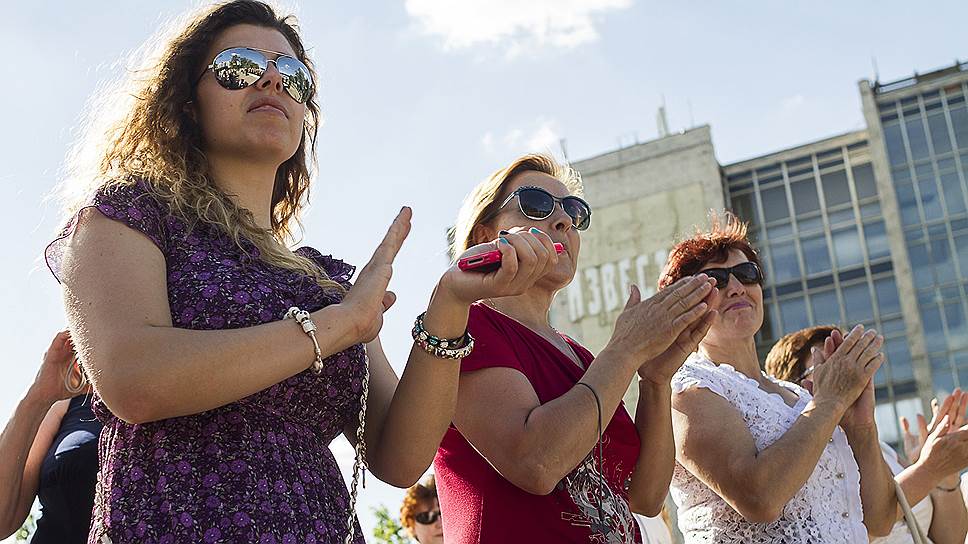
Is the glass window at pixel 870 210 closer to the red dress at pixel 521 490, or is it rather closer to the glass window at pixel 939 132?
the glass window at pixel 939 132

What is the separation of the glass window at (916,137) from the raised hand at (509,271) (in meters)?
41.4

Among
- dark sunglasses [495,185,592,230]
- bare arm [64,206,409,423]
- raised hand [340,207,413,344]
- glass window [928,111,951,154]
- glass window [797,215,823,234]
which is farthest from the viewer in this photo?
glass window [797,215,823,234]

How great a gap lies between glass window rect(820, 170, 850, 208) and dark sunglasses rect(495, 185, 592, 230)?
135 feet

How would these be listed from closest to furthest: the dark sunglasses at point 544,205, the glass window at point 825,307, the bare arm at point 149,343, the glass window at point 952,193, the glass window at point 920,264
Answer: the bare arm at point 149,343 → the dark sunglasses at point 544,205 → the glass window at point 952,193 → the glass window at point 920,264 → the glass window at point 825,307

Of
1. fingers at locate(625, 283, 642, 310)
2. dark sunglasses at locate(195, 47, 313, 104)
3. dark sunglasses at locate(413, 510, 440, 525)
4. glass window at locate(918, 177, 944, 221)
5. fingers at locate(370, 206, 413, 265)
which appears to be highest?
glass window at locate(918, 177, 944, 221)

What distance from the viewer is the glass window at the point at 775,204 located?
4369 cm

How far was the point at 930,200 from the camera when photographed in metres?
40.8

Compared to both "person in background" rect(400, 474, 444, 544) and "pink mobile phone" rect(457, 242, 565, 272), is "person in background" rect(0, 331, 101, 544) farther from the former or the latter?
"person in background" rect(400, 474, 444, 544)

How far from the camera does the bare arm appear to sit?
2104 millimetres

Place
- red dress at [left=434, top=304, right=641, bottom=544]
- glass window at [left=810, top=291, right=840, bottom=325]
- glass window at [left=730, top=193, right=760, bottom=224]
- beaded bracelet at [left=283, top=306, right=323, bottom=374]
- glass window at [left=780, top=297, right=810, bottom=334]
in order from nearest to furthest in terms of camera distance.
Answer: beaded bracelet at [left=283, top=306, right=323, bottom=374], red dress at [left=434, top=304, right=641, bottom=544], glass window at [left=810, top=291, right=840, bottom=325], glass window at [left=780, top=297, right=810, bottom=334], glass window at [left=730, top=193, right=760, bottom=224]

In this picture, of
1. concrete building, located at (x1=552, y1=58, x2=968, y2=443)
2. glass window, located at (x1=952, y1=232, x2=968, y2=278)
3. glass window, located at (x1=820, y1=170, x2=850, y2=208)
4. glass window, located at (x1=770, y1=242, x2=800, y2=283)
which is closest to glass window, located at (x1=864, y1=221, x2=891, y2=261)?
concrete building, located at (x1=552, y1=58, x2=968, y2=443)

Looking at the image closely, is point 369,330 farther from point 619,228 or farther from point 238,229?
point 619,228

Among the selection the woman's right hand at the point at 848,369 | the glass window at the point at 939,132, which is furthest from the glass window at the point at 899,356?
the woman's right hand at the point at 848,369

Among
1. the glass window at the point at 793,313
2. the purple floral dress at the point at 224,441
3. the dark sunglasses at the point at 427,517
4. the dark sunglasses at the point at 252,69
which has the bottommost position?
the dark sunglasses at the point at 427,517
